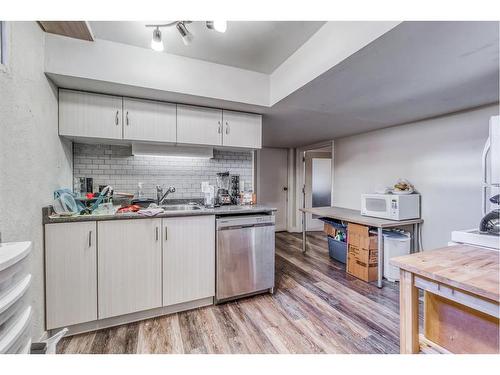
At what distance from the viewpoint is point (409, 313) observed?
107cm

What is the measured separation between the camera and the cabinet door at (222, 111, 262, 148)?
2.48m

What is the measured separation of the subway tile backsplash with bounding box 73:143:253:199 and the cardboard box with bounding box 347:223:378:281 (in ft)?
5.04

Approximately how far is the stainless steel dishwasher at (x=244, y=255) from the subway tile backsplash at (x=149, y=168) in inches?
29.7

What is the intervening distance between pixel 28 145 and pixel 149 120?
95 cm

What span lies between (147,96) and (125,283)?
1701 mm

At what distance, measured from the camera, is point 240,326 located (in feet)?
6.09

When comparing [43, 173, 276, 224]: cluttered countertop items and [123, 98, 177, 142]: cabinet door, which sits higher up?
[123, 98, 177, 142]: cabinet door

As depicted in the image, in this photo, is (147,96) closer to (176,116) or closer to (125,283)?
(176,116)

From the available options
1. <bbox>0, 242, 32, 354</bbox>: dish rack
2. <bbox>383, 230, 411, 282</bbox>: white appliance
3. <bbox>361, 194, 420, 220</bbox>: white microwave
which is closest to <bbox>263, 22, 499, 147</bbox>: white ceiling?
<bbox>361, 194, 420, 220</bbox>: white microwave

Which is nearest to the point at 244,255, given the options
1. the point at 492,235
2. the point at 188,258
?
the point at 188,258

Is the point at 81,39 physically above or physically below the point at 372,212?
above

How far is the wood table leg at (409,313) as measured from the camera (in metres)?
1.06

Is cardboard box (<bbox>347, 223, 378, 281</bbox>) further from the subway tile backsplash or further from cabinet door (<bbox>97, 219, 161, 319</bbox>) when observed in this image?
cabinet door (<bbox>97, 219, 161, 319</bbox>)

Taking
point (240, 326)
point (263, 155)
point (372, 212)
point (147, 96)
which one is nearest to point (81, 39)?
point (147, 96)
